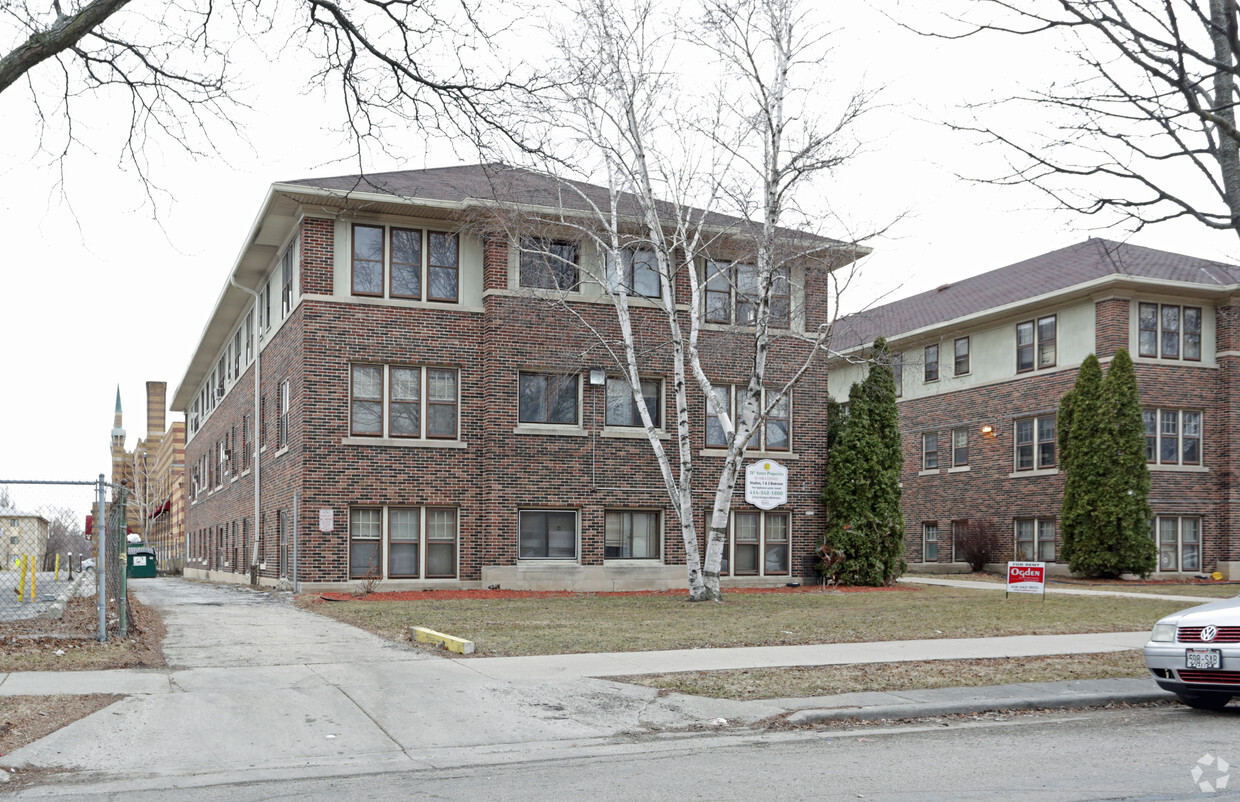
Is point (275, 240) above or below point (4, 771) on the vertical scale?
above

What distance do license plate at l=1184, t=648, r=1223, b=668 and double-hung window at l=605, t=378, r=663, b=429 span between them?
16492 millimetres

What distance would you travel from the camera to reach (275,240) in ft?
86.6

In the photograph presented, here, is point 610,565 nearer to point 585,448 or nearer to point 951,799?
point 585,448

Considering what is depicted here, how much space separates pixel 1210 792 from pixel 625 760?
11.9 feet

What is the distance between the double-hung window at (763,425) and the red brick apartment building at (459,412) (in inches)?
4.9

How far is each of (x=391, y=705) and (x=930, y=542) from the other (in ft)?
104

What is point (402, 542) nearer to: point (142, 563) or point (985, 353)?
point (985, 353)

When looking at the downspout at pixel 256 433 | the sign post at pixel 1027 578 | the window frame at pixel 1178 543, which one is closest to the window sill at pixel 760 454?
the sign post at pixel 1027 578

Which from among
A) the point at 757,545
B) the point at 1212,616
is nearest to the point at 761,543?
the point at 757,545

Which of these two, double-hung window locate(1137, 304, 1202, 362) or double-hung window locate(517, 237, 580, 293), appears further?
double-hung window locate(1137, 304, 1202, 362)

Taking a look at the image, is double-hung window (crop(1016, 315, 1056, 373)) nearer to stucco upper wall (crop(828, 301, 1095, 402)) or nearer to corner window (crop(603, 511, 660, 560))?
stucco upper wall (crop(828, 301, 1095, 402))

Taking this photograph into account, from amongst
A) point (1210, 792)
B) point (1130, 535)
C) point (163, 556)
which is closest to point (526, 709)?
point (1210, 792)

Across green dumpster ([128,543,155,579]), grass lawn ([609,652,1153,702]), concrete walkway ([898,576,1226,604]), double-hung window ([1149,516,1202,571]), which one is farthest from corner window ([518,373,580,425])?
green dumpster ([128,543,155,579])

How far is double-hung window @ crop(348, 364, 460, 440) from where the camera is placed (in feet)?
77.0
